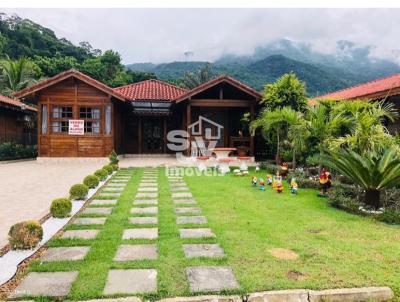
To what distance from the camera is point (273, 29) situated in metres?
162

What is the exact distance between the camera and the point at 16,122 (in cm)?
1969

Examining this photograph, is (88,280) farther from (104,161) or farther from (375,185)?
(104,161)

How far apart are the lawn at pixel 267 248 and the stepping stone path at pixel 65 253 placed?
0.36 feet

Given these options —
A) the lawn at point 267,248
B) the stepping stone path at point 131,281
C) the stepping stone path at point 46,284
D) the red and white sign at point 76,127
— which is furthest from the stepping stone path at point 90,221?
the red and white sign at point 76,127

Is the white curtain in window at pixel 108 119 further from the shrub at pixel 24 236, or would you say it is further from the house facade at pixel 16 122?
the shrub at pixel 24 236

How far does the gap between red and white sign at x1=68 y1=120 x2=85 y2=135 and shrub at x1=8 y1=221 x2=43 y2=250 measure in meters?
12.1

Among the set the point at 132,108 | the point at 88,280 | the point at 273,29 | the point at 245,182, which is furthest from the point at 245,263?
the point at 273,29

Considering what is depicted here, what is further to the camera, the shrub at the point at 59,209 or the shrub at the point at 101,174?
the shrub at the point at 101,174

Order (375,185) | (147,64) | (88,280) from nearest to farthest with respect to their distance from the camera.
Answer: (88,280), (375,185), (147,64)

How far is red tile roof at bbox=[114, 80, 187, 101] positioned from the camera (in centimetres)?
1781

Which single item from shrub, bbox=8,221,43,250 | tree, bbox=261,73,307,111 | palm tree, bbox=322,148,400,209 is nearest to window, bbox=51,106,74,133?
tree, bbox=261,73,307,111

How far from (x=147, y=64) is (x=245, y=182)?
243 ft

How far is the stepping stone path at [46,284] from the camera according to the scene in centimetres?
308

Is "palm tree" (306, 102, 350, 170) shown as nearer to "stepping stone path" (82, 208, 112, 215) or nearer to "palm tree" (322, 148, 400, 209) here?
"palm tree" (322, 148, 400, 209)
